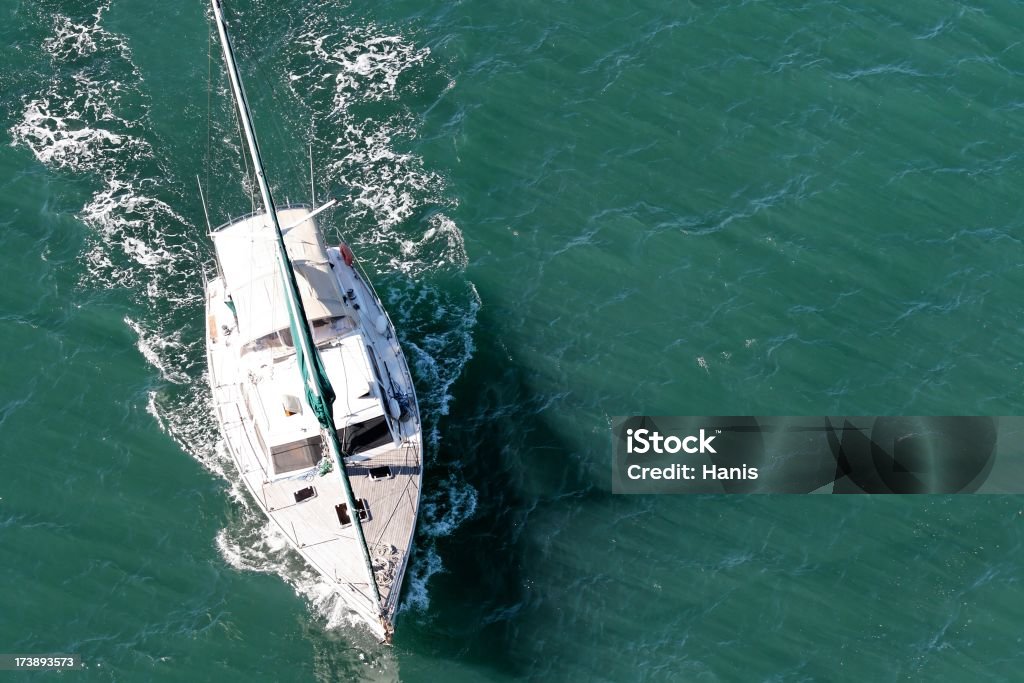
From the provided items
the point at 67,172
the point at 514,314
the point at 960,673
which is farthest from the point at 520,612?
the point at 67,172

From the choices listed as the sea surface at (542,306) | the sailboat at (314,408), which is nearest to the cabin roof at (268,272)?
the sailboat at (314,408)

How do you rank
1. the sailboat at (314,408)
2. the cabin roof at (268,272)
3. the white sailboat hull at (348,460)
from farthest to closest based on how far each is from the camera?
the cabin roof at (268,272)
the white sailboat hull at (348,460)
the sailboat at (314,408)

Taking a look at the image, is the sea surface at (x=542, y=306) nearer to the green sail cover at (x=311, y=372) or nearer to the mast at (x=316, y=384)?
the mast at (x=316, y=384)

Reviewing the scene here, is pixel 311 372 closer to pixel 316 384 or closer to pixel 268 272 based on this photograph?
pixel 316 384

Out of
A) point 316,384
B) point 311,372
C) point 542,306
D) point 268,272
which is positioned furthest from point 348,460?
point 542,306

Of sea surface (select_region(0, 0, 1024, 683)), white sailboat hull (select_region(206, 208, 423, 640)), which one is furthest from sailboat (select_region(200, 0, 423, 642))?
sea surface (select_region(0, 0, 1024, 683))

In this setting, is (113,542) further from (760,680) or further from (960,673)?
(960,673)
